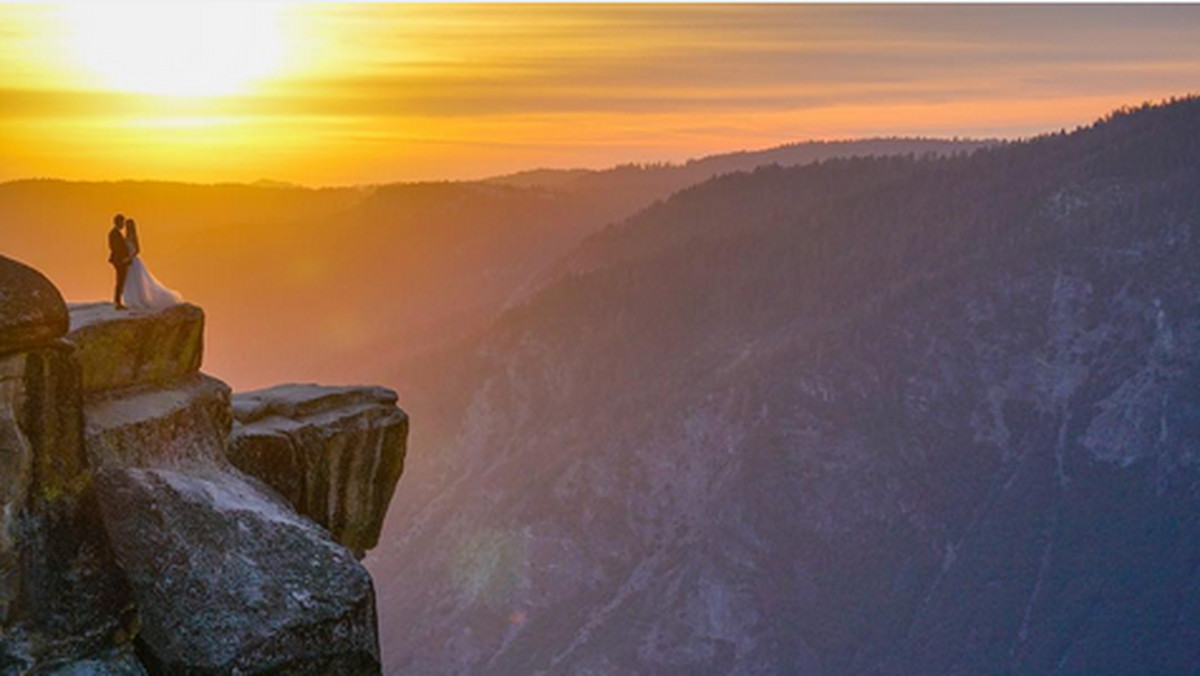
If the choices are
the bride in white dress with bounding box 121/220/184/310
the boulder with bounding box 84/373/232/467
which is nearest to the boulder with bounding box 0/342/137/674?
the boulder with bounding box 84/373/232/467

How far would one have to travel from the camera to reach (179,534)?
92.3 feet

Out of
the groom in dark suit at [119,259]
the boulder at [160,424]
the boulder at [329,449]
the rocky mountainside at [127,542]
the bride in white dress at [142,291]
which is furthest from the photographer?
the boulder at [329,449]

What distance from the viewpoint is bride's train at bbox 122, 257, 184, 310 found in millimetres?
33781

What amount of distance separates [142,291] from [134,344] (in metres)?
2.18

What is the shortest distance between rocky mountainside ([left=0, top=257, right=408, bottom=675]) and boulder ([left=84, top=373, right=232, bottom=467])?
0.15 ft

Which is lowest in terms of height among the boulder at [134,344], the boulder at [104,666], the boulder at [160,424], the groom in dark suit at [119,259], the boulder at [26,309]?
the boulder at [104,666]

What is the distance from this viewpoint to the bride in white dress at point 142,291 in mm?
33781

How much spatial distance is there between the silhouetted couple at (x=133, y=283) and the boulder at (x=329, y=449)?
3.52 meters

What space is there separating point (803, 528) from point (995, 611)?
Answer: 26.6 meters

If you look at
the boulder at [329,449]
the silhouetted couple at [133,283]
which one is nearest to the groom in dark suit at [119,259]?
the silhouetted couple at [133,283]

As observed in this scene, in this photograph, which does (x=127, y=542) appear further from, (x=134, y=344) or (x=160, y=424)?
(x=134, y=344)

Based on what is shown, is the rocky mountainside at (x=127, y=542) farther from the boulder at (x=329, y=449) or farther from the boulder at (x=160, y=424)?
the boulder at (x=329, y=449)

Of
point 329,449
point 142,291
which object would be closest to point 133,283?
point 142,291

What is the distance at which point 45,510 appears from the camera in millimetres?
26812
